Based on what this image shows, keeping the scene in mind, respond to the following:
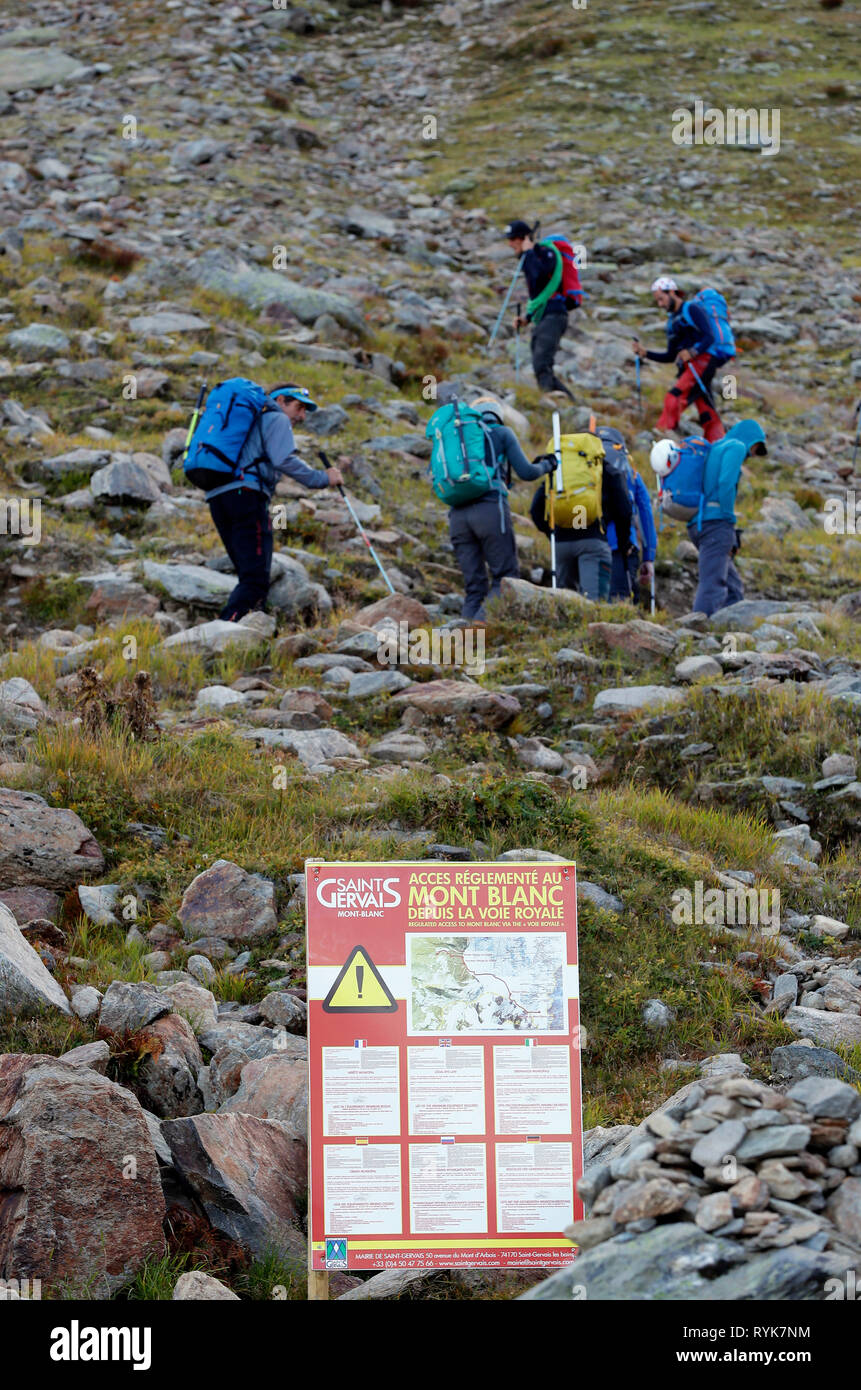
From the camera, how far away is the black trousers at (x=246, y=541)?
33.7 feet

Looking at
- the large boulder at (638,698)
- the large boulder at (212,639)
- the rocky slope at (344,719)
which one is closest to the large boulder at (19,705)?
the rocky slope at (344,719)

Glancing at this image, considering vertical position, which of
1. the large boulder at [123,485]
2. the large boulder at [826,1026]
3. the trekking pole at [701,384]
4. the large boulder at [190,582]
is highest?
the trekking pole at [701,384]

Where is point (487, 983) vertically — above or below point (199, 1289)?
above

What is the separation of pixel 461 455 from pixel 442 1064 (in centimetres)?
750

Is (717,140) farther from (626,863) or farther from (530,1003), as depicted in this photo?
(530,1003)

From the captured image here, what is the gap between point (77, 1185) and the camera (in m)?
3.83

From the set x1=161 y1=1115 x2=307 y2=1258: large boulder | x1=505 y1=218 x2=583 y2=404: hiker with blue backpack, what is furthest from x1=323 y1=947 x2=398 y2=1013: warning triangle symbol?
x1=505 y1=218 x2=583 y2=404: hiker with blue backpack

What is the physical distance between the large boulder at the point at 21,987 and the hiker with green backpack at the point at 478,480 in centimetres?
652

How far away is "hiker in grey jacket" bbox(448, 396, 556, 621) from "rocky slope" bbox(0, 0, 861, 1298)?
17.4 inches

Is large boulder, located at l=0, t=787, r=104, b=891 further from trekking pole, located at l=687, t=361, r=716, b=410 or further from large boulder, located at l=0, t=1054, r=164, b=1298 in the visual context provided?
trekking pole, located at l=687, t=361, r=716, b=410

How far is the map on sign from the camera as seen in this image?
4.05 m

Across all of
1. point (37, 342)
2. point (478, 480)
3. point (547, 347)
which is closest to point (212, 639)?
point (478, 480)

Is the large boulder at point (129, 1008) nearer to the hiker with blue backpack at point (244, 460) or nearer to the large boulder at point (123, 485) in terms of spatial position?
the hiker with blue backpack at point (244, 460)

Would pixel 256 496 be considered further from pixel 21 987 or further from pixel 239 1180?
pixel 239 1180
